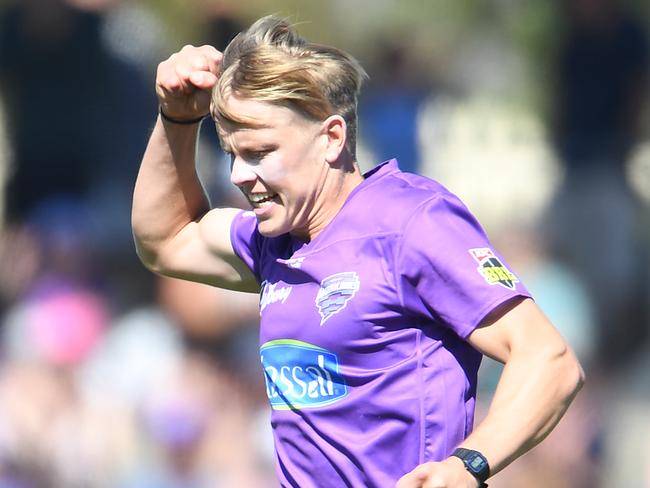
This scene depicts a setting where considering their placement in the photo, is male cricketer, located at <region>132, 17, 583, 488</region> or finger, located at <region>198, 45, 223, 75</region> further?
finger, located at <region>198, 45, 223, 75</region>

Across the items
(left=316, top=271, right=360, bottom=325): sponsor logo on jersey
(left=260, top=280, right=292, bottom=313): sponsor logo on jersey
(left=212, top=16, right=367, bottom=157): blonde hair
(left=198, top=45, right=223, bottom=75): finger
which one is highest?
(left=212, top=16, right=367, bottom=157): blonde hair

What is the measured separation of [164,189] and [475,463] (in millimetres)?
1415

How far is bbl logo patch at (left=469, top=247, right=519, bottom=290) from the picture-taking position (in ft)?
8.72

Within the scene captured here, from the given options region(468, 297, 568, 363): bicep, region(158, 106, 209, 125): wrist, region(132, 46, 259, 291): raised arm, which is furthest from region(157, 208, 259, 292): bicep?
region(468, 297, 568, 363): bicep

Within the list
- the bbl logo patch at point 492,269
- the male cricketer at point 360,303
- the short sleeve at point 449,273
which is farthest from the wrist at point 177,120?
the bbl logo patch at point 492,269

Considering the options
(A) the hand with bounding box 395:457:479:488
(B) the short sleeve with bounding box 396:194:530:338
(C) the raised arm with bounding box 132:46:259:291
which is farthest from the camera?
(C) the raised arm with bounding box 132:46:259:291

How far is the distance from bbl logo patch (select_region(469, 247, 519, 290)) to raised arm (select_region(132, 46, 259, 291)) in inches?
34.5

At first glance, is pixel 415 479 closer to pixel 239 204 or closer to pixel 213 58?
pixel 213 58

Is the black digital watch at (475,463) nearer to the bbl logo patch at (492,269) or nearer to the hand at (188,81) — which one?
the bbl logo patch at (492,269)

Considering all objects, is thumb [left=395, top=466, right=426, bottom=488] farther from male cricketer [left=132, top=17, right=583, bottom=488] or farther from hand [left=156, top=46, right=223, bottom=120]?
hand [left=156, top=46, right=223, bottom=120]

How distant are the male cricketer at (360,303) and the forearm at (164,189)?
0.52 m

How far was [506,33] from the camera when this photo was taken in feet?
23.6

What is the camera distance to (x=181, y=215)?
11.7ft

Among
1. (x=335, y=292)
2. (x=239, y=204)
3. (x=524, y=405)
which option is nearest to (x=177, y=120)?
(x=335, y=292)
